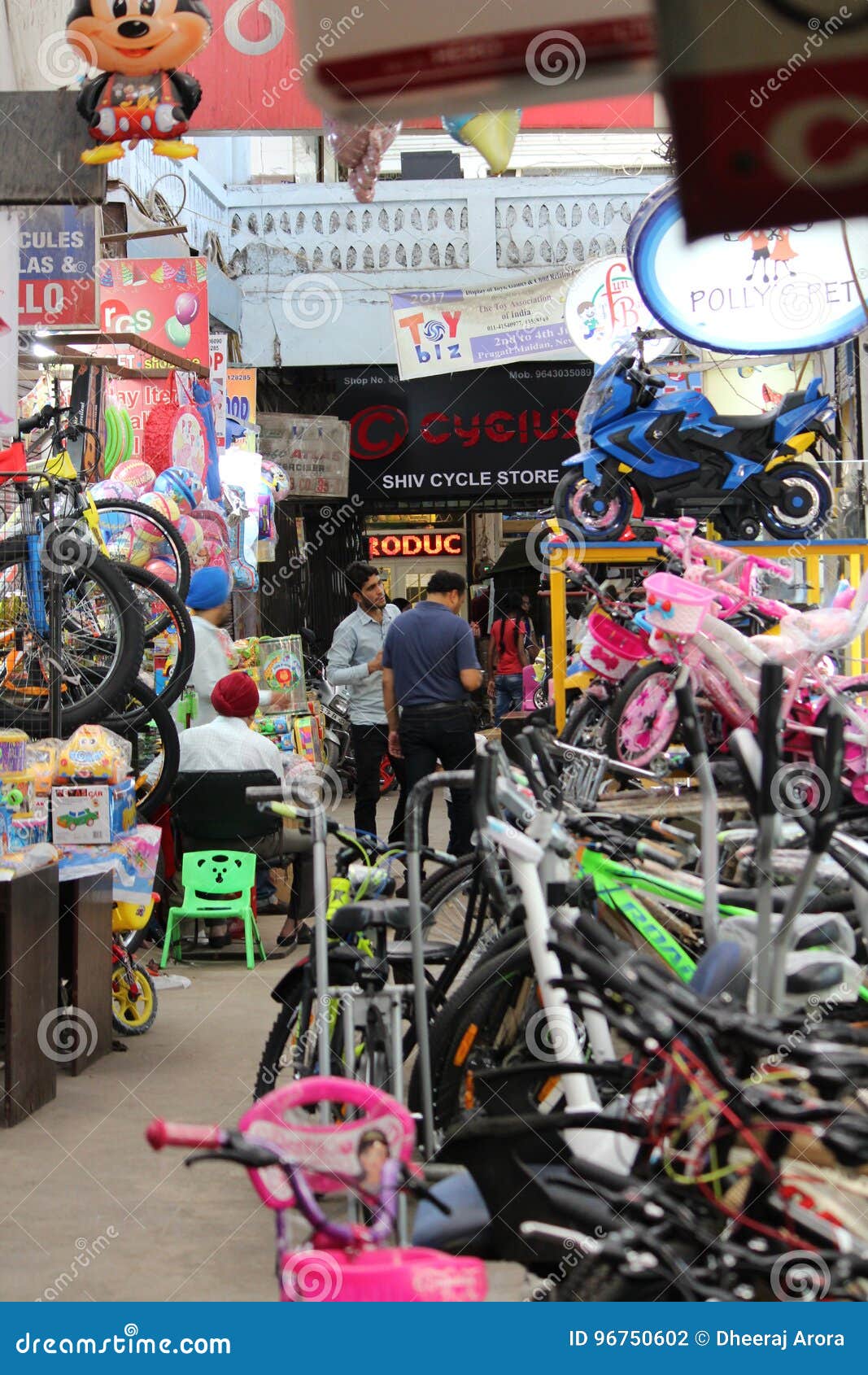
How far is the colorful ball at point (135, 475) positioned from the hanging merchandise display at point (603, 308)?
115 inches

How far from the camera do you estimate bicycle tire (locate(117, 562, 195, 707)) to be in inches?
296

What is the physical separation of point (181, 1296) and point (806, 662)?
4038 mm

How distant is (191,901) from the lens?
23.5 ft

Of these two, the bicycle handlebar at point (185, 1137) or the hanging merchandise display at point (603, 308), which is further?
the hanging merchandise display at point (603, 308)

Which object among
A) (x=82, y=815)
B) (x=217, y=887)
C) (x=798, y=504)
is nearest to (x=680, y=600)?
(x=798, y=504)

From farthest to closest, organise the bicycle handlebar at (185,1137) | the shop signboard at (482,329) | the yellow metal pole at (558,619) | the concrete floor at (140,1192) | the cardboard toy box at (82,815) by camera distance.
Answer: the shop signboard at (482,329) < the yellow metal pole at (558,619) < the cardboard toy box at (82,815) < the concrete floor at (140,1192) < the bicycle handlebar at (185,1137)

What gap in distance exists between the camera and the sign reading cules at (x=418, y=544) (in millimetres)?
21016

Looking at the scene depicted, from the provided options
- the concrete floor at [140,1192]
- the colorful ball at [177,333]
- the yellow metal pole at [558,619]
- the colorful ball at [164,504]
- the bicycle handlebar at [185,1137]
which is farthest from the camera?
the colorful ball at [177,333]

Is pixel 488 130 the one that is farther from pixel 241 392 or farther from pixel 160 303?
pixel 241 392

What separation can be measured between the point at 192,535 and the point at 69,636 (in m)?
2.01

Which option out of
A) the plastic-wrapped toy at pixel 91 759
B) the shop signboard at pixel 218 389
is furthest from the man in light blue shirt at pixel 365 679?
the plastic-wrapped toy at pixel 91 759

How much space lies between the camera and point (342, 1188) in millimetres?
2316

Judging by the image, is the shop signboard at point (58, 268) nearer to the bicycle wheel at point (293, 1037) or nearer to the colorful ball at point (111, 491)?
the colorful ball at point (111, 491)

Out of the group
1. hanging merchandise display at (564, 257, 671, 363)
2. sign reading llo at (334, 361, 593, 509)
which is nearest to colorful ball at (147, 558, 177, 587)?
hanging merchandise display at (564, 257, 671, 363)
